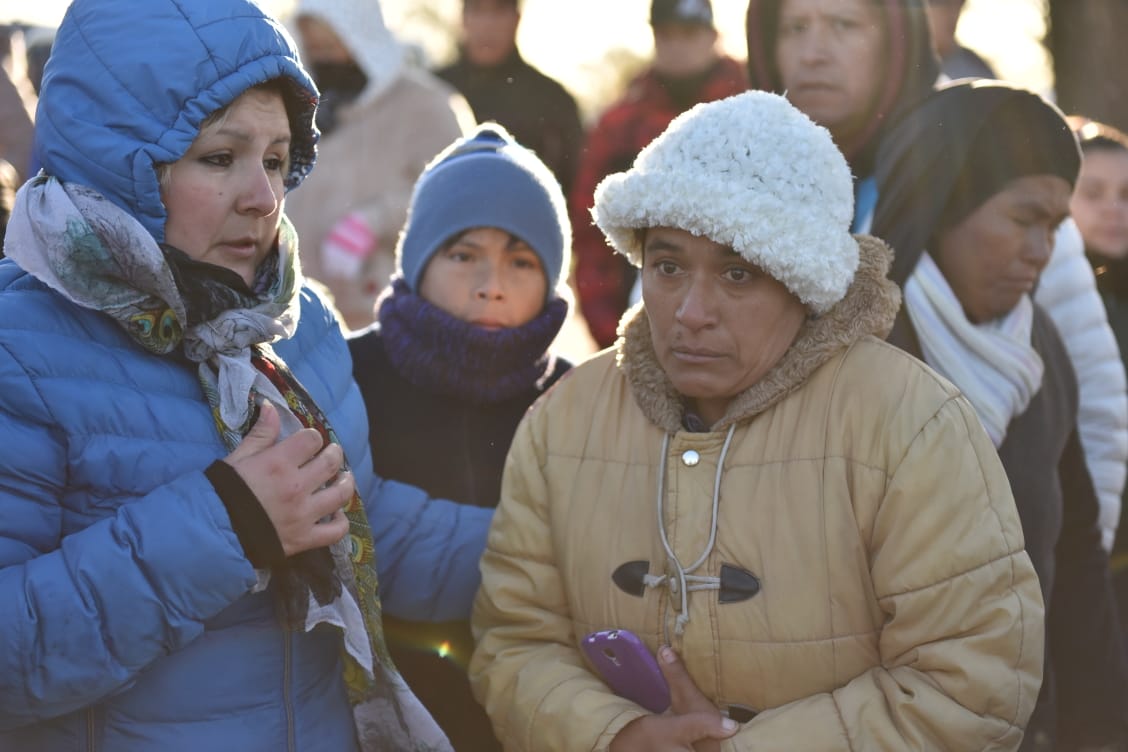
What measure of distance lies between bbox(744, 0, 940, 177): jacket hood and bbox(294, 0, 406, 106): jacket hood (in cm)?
233

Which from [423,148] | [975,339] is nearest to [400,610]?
[975,339]

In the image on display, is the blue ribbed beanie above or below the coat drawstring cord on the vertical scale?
above

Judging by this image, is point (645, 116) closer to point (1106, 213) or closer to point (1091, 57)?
point (1106, 213)

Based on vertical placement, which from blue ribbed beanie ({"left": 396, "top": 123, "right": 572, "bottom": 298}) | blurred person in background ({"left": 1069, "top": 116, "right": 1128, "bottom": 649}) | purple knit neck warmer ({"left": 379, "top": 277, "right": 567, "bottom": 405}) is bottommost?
purple knit neck warmer ({"left": 379, "top": 277, "right": 567, "bottom": 405})

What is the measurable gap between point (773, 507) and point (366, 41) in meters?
3.77

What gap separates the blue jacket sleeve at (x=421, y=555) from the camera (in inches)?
106

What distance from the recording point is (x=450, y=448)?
10.3 feet

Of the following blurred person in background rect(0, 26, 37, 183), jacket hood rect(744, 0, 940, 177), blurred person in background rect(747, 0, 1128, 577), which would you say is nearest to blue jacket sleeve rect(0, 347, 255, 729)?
blurred person in background rect(747, 0, 1128, 577)

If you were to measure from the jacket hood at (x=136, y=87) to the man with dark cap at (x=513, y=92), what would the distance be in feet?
11.2

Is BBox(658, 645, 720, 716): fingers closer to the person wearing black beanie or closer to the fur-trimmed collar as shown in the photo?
the fur-trimmed collar

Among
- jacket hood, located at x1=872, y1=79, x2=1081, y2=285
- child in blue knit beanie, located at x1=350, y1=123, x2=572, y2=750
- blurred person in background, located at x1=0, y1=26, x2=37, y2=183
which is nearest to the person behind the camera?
jacket hood, located at x1=872, y1=79, x2=1081, y2=285

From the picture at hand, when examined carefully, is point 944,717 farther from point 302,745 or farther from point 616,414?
point 302,745

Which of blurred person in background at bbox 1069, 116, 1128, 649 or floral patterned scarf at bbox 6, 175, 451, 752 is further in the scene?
blurred person in background at bbox 1069, 116, 1128, 649

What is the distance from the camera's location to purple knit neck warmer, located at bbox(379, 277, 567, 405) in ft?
10.2
